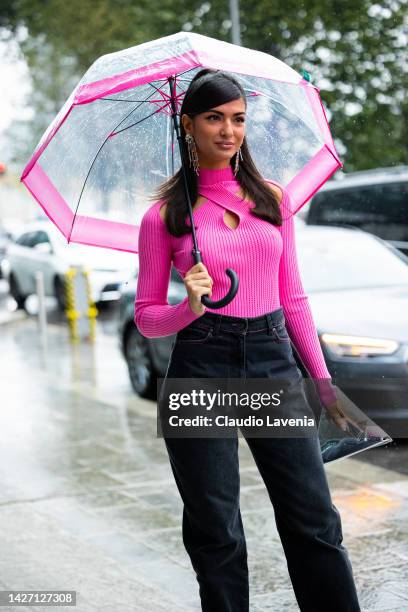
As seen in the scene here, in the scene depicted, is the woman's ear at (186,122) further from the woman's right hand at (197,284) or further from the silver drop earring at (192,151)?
the woman's right hand at (197,284)

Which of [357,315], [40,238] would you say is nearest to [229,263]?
[357,315]

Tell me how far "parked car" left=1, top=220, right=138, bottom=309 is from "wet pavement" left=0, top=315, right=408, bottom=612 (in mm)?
8634

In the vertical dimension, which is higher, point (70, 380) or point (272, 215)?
point (272, 215)

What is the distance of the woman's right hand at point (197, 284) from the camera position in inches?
111

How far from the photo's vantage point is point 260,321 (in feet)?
9.86

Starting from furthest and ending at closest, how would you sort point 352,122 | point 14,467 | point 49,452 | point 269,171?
1. point 352,122
2. point 49,452
3. point 14,467
4. point 269,171

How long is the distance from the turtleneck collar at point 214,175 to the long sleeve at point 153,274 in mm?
149

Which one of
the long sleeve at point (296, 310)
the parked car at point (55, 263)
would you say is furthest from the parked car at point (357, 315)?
the parked car at point (55, 263)

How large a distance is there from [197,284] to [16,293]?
17.0 m

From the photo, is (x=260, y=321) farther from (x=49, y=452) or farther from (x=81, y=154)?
(x=49, y=452)

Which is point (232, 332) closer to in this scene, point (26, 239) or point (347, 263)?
point (347, 263)

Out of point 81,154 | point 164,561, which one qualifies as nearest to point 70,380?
point 164,561

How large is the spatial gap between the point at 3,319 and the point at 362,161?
1060 cm

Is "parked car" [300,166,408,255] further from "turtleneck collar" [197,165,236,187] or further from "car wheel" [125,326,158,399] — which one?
"turtleneck collar" [197,165,236,187]
